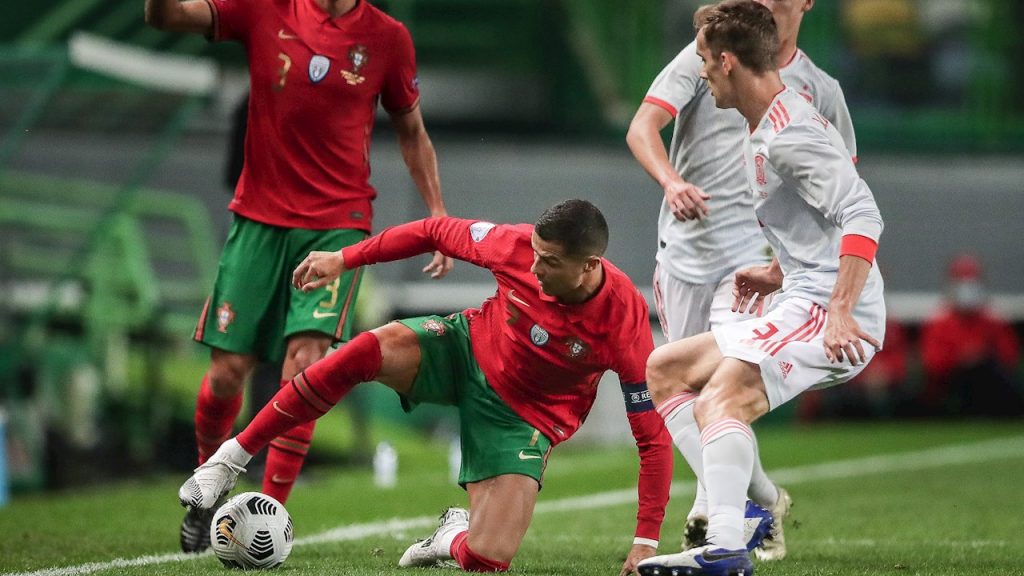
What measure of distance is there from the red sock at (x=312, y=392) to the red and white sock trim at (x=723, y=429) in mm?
1317

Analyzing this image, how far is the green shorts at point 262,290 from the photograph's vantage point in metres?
6.45

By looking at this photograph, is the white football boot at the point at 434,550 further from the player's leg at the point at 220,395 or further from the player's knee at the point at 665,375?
the player's leg at the point at 220,395

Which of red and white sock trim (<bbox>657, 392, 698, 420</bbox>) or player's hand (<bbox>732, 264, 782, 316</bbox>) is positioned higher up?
player's hand (<bbox>732, 264, 782, 316</bbox>)

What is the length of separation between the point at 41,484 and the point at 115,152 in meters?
6.25

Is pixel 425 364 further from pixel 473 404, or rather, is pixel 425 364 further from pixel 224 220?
pixel 224 220

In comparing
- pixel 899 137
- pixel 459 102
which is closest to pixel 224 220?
pixel 459 102

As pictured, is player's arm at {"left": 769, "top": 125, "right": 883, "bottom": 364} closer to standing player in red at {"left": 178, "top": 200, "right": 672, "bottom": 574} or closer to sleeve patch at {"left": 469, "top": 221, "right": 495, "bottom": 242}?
standing player in red at {"left": 178, "top": 200, "right": 672, "bottom": 574}

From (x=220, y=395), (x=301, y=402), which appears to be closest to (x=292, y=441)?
(x=220, y=395)

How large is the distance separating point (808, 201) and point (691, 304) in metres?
1.51

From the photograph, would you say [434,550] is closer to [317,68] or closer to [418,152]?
[418,152]

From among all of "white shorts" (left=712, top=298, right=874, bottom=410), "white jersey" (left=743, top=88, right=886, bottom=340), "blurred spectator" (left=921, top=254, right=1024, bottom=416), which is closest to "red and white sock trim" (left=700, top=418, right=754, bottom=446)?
"white shorts" (left=712, top=298, right=874, bottom=410)

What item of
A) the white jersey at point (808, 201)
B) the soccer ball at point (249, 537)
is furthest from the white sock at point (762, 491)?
the soccer ball at point (249, 537)

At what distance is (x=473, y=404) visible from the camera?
5879 mm

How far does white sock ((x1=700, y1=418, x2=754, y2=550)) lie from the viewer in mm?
4859
